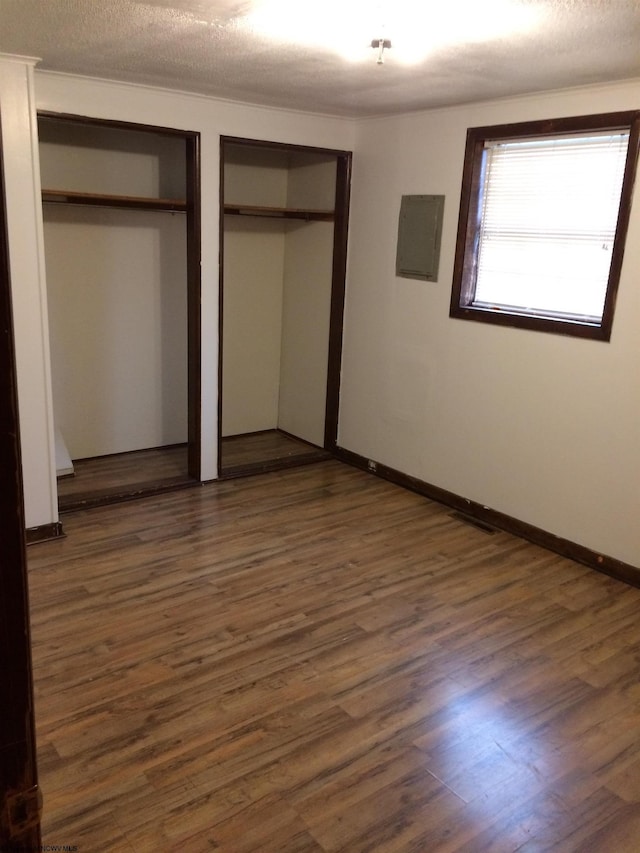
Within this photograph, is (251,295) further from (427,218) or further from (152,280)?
(427,218)

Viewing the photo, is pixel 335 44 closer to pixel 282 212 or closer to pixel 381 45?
pixel 381 45

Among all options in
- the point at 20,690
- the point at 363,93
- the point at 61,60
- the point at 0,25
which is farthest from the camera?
the point at 363,93

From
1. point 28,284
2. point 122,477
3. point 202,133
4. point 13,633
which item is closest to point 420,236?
point 202,133

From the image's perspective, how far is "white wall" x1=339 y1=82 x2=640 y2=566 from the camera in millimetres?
3625

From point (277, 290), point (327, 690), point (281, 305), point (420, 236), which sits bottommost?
point (327, 690)

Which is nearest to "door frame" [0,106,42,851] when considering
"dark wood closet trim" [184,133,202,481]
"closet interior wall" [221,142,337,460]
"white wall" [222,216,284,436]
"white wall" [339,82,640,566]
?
"white wall" [339,82,640,566]

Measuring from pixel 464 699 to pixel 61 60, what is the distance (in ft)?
11.5

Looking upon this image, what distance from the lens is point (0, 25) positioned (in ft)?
9.14

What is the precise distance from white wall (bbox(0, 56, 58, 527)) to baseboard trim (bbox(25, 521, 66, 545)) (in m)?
0.03

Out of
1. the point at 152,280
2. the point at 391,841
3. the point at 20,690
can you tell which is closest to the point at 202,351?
the point at 152,280

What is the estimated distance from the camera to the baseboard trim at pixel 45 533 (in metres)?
3.83

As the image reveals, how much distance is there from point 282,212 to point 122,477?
2.27m

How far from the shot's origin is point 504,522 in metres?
4.27

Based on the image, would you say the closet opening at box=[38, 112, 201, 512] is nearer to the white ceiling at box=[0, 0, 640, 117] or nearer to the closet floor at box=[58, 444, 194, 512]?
the closet floor at box=[58, 444, 194, 512]
